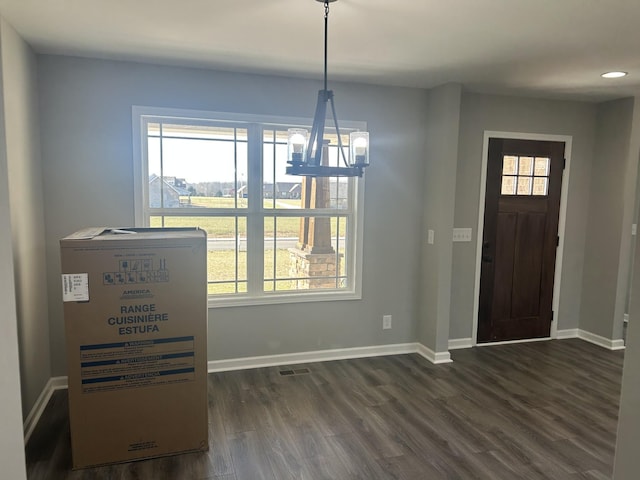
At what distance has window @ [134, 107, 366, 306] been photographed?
11.6 ft

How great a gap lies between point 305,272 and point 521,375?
81.5 inches

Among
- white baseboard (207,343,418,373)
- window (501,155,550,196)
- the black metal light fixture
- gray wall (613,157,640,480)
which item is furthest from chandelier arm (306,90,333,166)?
window (501,155,550,196)

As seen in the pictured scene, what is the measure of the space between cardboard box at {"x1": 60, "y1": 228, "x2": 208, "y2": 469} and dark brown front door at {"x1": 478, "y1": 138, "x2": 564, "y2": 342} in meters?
3.04

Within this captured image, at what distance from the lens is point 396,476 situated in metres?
2.42

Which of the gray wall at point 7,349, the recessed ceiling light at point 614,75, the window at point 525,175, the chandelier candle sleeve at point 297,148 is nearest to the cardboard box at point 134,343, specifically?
the chandelier candle sleeve at point 297,148

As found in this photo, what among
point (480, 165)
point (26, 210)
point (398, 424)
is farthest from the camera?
point (480, 165)

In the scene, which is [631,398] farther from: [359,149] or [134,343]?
[134,343]

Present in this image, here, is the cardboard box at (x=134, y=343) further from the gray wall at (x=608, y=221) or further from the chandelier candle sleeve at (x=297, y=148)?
the gray wall at (x=608, y=221)

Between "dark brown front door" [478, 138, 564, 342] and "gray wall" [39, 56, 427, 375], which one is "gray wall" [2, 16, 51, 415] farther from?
"dark brown front door" [478, 138, 564, 342]

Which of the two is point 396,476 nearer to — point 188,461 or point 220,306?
point 188,461

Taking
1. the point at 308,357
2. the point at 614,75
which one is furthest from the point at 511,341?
the point at 614,75

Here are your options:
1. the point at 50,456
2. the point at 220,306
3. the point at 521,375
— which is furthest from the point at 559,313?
the point at 50,456

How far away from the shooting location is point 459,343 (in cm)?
443

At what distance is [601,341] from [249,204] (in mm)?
3844
